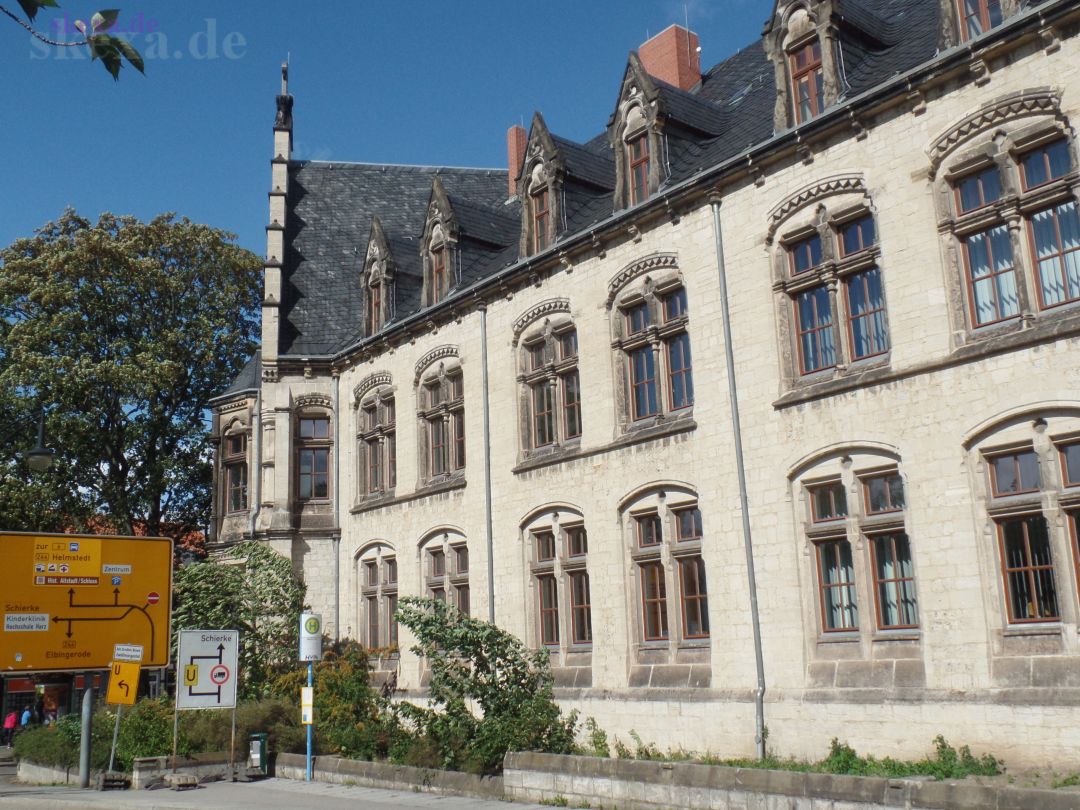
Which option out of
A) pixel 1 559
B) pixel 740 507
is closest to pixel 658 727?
pixel 740 507

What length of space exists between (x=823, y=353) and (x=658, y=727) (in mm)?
6644

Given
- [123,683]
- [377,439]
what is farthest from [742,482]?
[377,439]

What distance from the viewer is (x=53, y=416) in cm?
3572

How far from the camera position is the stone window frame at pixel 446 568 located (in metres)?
23.8

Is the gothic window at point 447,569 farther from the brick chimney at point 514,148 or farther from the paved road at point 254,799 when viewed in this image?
the brick chimney at point 514,148

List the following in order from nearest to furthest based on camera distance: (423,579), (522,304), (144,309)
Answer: (522,304) < (423,579) < (144,309)

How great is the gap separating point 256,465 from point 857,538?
1807 cm

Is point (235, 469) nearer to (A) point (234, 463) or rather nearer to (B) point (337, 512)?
(A) point (234, 463)

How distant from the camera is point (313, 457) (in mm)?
29000

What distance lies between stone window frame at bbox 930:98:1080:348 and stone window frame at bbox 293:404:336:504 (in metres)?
18.1

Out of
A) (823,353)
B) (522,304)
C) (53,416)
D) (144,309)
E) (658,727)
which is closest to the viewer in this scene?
(823,353)

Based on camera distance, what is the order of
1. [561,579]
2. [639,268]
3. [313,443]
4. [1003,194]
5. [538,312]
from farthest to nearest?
[313,443]
[538,312]
[561,579]
[639,268]
[1003,194]

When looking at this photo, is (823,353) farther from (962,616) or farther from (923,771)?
(923,771)

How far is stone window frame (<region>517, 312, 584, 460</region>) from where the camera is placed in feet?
70.5
